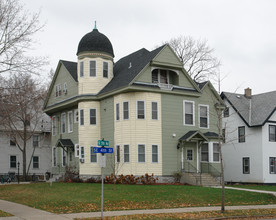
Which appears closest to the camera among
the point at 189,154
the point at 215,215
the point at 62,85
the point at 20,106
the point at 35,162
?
the point at 215,215

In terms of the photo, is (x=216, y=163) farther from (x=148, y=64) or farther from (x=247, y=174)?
(x=148, y=64)

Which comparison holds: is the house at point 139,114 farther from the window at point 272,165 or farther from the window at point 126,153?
the window at point 272,165

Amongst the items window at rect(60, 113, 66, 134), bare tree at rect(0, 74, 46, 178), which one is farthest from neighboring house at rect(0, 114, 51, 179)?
window at rect(60, 113, 66, 134)

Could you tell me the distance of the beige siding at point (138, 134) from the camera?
30.2m

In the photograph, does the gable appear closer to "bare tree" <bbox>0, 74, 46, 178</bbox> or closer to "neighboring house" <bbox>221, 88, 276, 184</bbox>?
"bare tree" <bbox>0, 74, 46, 178</bbox>

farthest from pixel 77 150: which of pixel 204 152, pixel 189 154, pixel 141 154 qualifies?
pixel 204 152

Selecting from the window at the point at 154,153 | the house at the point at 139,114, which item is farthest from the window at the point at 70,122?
the window at the point at 154,153

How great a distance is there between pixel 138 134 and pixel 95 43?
8854 mm

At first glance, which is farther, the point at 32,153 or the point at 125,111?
the point at 32,153

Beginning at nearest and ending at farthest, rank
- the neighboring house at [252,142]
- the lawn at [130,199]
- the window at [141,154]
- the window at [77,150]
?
the lawn at [130,199], the window at [141,154], the window at [77,150], the neighboring house at [252,142]

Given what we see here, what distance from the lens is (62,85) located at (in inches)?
1513

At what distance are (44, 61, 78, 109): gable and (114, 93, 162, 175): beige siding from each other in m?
6.74

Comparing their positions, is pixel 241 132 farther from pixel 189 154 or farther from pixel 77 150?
pixel 77 150

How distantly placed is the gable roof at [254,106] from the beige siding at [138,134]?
984 cm
